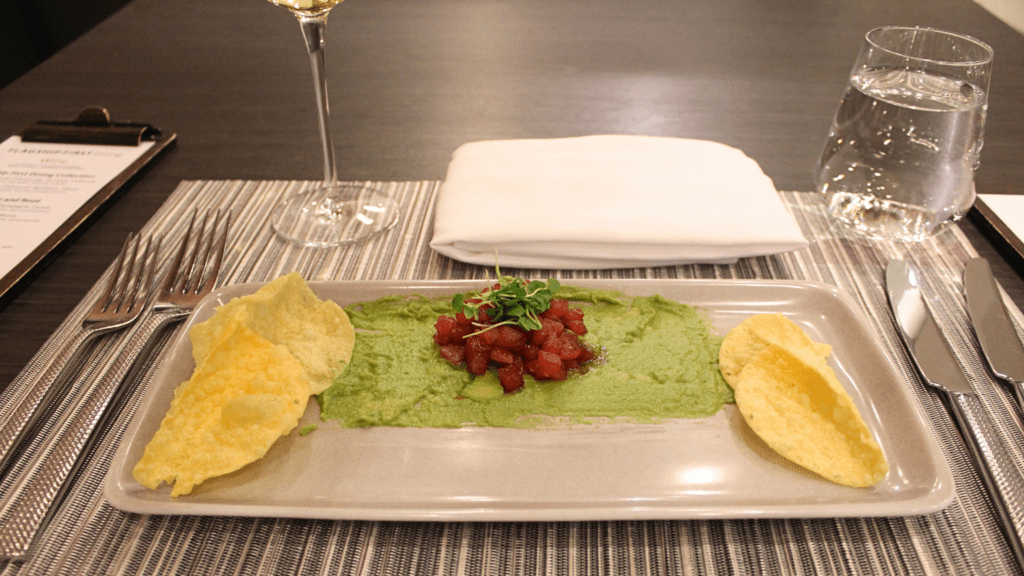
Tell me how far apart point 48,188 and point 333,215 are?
0.80 metres

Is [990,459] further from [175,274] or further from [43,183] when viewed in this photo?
[43,183]

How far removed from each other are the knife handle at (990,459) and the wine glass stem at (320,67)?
1521 mm

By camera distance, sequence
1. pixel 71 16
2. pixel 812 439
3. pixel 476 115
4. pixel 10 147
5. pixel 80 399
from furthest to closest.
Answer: pixel 71 16
pixel 476 115
pixel 10 147
pixel 80 399
pixel 812 439

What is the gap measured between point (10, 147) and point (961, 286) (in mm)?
2726

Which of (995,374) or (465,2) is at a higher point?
(465,2)

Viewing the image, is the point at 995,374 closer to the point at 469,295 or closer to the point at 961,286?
the point at 961,286

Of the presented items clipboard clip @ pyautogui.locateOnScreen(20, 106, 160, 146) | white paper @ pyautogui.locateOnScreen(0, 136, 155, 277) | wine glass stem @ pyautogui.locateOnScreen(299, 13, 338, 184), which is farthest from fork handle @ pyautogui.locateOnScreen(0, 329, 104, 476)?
clipboard clip @ pyautogui.locateOnScreen(20, 106, 160, 146)

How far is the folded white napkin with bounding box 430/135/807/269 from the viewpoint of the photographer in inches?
57.1

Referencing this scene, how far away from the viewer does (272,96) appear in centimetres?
231

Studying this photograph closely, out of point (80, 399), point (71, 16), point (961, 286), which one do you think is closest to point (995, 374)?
point (961, 286)

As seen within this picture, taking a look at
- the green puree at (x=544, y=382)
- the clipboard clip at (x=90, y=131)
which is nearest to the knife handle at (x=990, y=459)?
the green puree at (x=544, y=382)

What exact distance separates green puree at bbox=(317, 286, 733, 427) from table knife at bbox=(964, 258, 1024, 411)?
55 cm

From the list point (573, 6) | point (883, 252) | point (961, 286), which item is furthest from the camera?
point (573, 6)

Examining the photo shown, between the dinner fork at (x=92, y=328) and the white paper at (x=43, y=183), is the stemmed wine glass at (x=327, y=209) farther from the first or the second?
the white paper at (x=43, y=183)
